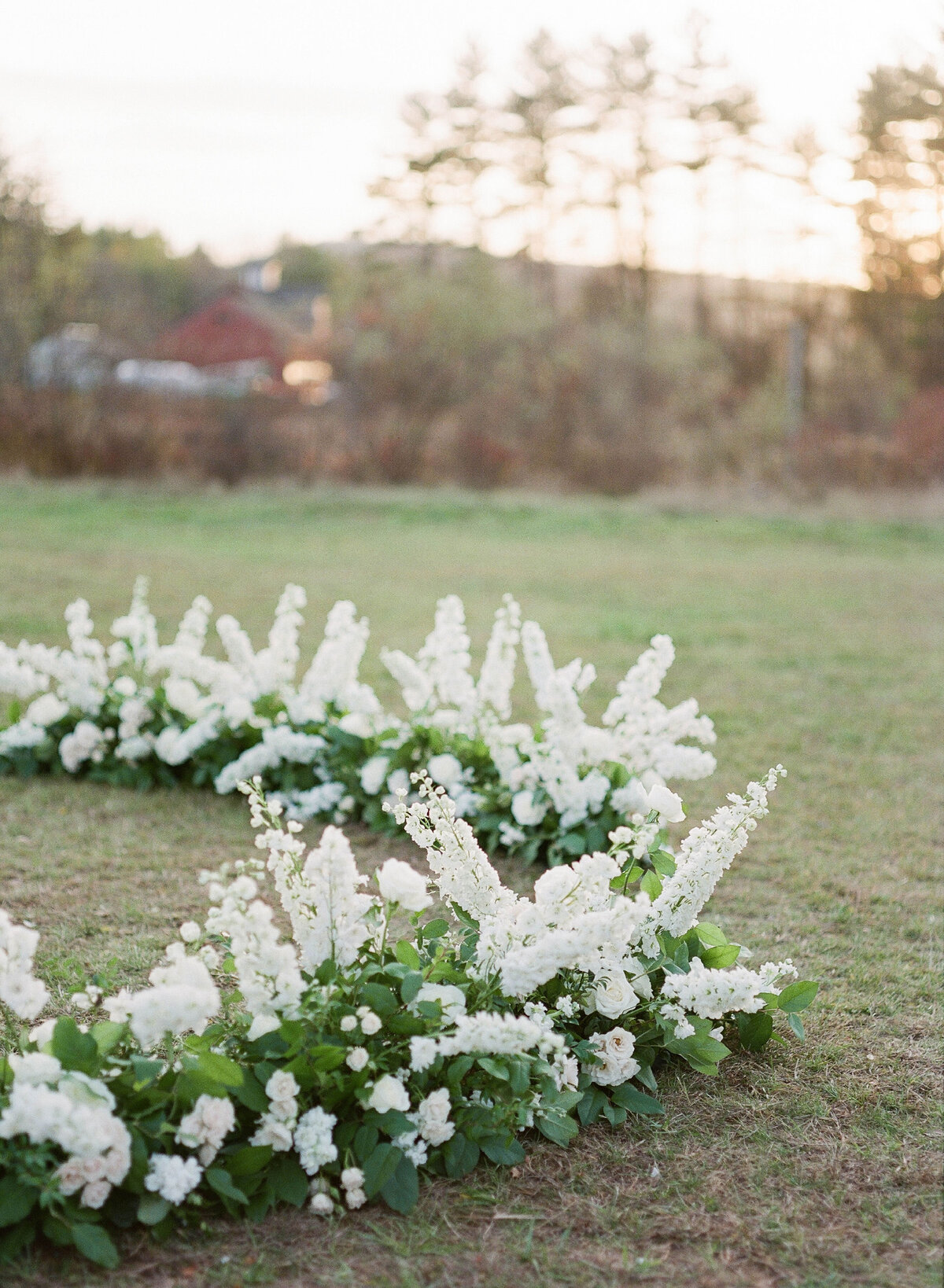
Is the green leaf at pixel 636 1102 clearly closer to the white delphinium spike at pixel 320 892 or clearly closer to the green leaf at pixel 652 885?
the green leaf at pixel 652 885

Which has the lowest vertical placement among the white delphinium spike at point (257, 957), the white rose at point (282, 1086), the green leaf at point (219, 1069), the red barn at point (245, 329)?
the white rose at point (282, 1086)

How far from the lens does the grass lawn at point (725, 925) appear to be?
7.07 ft

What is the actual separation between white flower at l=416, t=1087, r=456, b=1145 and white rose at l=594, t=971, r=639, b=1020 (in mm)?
436

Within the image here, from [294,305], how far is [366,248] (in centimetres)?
2902

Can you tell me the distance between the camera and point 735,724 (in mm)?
6293

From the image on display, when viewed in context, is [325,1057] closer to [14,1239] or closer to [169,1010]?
[169,1010]

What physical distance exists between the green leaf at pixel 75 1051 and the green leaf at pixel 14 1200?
194mm

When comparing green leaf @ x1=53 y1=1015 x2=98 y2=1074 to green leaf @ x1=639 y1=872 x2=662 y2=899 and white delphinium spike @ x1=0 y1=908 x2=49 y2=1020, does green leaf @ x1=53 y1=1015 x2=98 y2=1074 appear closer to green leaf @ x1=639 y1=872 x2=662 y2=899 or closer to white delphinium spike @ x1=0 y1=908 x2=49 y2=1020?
white delphinium spike @ x1=0 y1=908 x2=49 y2=1020

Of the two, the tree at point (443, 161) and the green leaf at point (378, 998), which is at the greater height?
the tree at point (443, 161)

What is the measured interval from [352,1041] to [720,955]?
3.09 ft

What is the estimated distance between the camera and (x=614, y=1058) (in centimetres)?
258

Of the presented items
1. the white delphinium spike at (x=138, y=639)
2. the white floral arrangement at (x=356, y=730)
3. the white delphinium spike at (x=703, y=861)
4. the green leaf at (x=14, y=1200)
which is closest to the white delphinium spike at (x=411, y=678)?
the white floral arrangement at (x=356, y=730)

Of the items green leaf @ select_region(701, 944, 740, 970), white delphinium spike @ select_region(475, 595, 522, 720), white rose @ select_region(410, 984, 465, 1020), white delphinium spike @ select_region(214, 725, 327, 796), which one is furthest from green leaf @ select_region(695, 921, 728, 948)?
white delphinium spike @ select_region(214, 725, 327, 796)

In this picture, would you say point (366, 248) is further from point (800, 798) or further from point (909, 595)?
point (800, 798)
